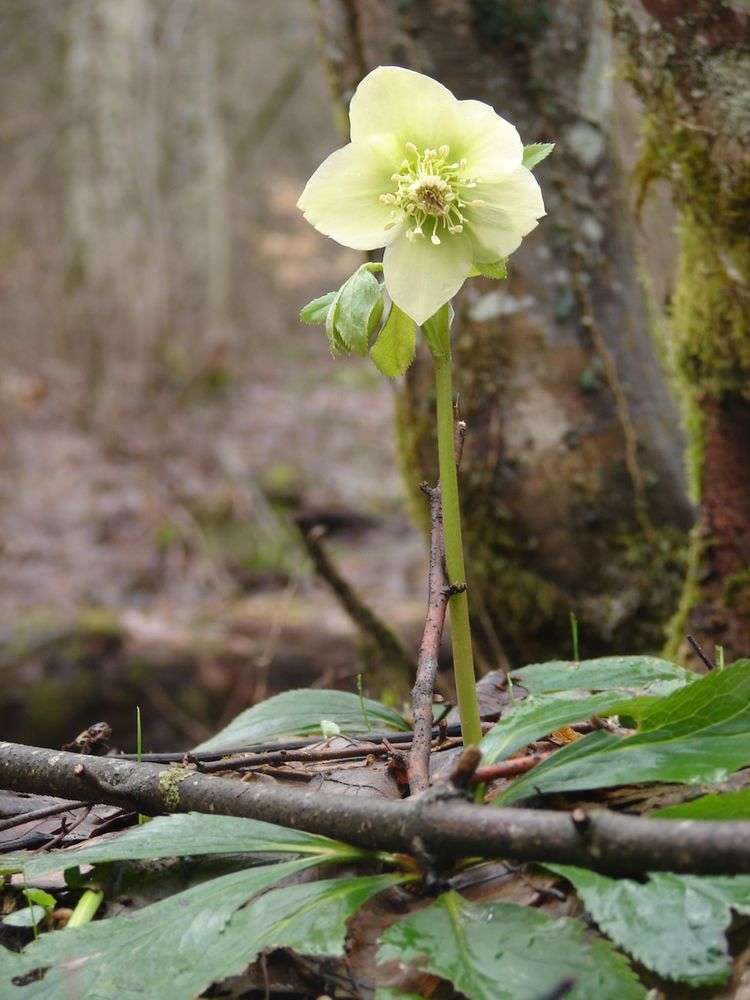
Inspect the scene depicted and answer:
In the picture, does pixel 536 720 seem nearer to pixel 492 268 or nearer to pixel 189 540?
pixel 492 268

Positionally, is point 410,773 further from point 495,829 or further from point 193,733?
point 193,733

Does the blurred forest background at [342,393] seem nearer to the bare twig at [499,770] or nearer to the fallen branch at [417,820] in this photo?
the bare twig at [499,770]

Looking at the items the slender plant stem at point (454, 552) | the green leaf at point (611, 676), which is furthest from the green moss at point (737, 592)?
the slender plant stem at point (454, 552)

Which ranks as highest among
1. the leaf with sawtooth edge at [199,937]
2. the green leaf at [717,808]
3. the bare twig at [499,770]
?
the bare twig at [499,770]

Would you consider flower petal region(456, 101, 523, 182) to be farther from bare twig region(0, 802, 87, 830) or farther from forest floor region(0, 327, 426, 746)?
forest floor region(0, 327, 426, 746)

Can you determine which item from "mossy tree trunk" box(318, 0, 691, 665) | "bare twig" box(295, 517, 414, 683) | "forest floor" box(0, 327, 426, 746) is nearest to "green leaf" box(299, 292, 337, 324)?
"mossy tree trunk" box(318, 0, 691, 665)

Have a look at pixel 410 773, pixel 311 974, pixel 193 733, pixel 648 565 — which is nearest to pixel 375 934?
pixel 311 974

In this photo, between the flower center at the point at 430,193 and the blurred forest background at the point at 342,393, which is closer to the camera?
the flower center at the point at 430,193
